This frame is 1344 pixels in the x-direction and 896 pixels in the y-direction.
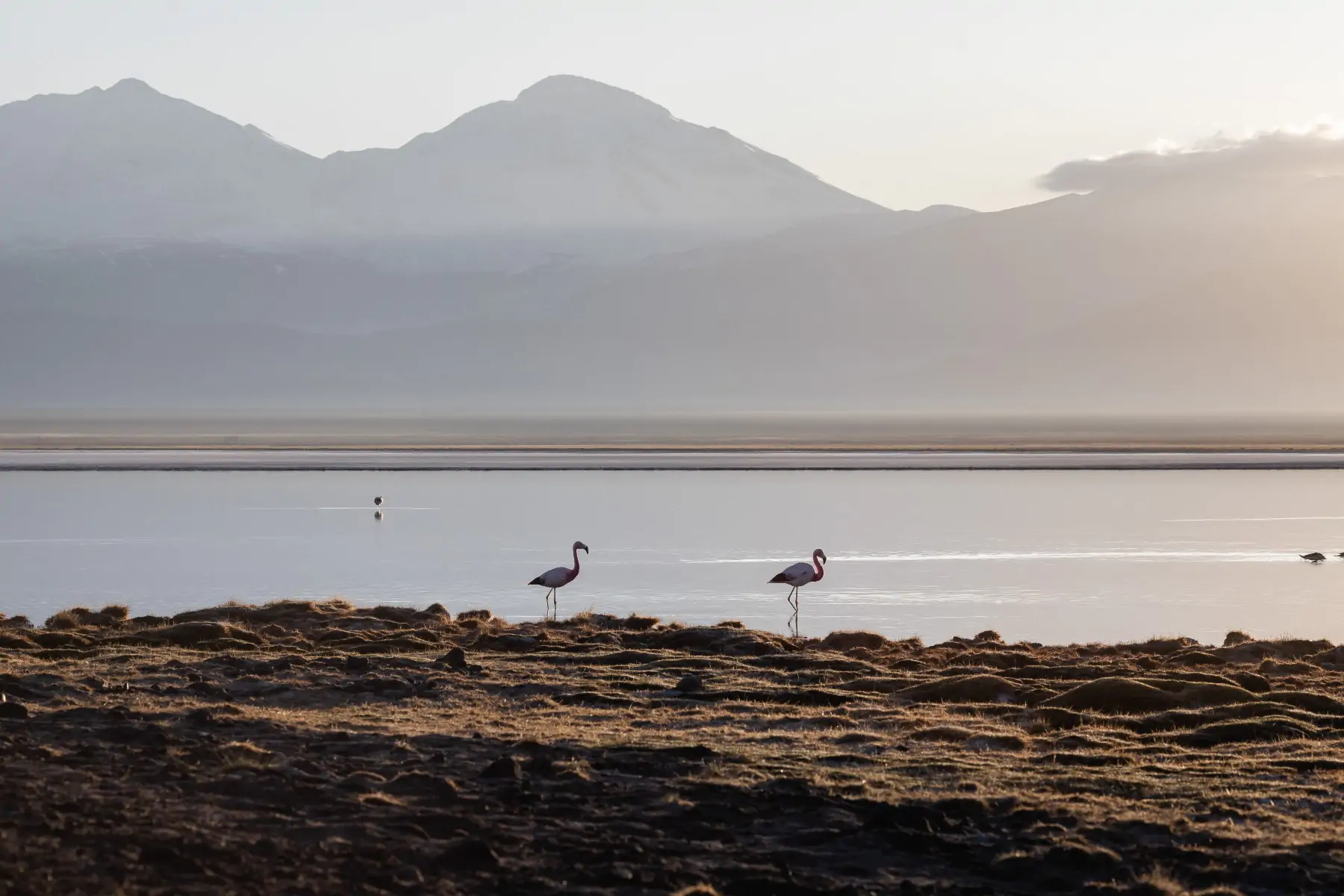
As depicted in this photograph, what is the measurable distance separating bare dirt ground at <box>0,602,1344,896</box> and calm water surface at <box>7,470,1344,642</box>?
→ 405 inches

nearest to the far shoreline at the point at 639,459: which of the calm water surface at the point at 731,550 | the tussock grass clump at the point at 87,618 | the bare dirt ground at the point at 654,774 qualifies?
the calm water surface at the point at 731,550

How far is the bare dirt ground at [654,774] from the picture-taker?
1334cm

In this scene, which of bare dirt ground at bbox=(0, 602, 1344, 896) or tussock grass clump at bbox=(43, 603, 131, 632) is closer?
bare dirt ground at bbox=(0, 602, 1344, 896)

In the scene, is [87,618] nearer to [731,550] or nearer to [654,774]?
[654,774]

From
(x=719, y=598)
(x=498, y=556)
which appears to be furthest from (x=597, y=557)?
(x=719, y=598)

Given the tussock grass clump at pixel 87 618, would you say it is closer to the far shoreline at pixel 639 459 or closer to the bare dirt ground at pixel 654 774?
the bare dirt ground at pixel 654 774

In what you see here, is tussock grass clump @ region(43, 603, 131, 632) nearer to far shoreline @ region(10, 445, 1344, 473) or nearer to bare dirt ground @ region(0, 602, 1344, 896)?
bare dirt ground @ region(0, 602, 1344, 896)

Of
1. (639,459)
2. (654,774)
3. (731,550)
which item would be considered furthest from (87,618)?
(639,459)

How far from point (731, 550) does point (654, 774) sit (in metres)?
35.9

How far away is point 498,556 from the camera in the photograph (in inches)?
1994

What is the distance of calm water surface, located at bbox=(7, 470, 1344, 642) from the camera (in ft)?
129

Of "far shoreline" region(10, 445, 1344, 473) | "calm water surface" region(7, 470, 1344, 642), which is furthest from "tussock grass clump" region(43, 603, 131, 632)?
"far shoreline" region(10, 445, 1344, 473)

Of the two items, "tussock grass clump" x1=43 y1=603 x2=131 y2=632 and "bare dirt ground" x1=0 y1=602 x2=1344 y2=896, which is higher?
"bare dirt ground" x1=0 y1=602 x2=1344 y2=896

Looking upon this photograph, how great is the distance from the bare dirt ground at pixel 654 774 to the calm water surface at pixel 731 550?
405 inches
